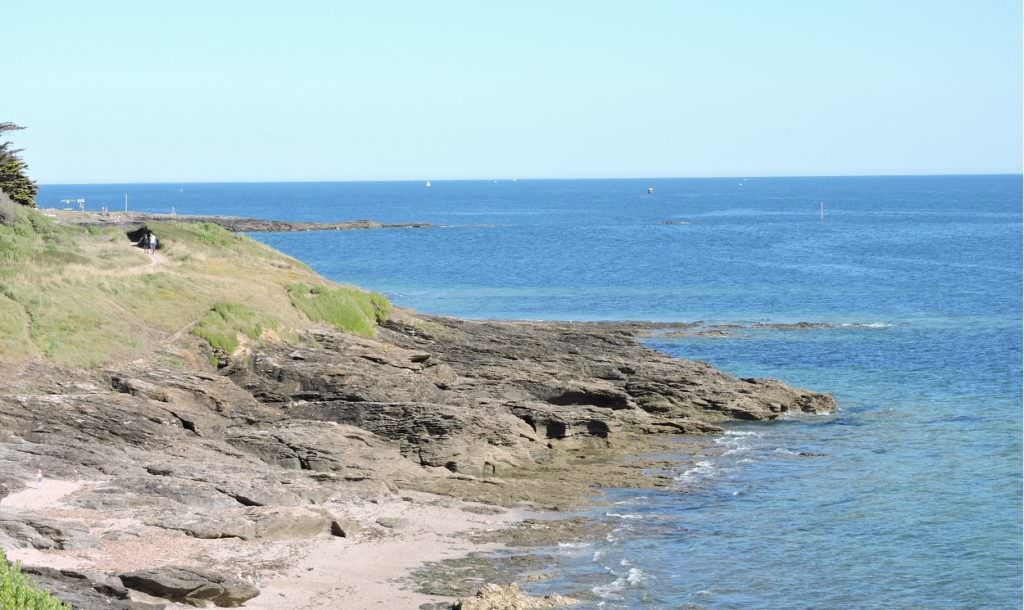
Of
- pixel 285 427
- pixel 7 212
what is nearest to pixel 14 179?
pixel 7 212

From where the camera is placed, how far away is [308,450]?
113 ft

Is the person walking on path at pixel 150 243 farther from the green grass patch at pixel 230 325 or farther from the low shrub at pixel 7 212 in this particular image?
the green grass patch at pixel 230 325

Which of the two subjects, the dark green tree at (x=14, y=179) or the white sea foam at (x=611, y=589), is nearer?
the white sea foam at (x=611, y=589)

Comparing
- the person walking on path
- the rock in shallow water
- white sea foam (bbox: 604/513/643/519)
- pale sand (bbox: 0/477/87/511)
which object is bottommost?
white sea foam (bbox: 604/513/643/519)

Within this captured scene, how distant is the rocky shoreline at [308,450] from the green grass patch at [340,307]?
1.24 m

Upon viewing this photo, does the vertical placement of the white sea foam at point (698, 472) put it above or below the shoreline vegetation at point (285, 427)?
below

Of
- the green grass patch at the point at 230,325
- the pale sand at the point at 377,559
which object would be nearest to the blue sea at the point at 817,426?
the pale sand at the point at 377,559

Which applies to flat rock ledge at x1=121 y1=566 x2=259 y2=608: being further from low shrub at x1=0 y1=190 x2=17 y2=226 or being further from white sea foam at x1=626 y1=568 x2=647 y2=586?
low shrub at x1=0 y1=190 x2=17 y2=226

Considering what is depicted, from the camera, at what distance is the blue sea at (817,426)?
28000 millimetres

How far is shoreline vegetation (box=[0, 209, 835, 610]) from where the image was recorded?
26.0 m

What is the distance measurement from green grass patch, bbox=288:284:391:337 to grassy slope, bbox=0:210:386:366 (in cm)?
10

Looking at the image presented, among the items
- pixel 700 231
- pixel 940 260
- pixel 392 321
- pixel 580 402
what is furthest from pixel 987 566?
pixel 700 231

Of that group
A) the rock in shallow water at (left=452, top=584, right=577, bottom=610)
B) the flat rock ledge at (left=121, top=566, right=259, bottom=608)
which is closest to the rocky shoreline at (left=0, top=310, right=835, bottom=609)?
the flat rock ledge at (left=121, top=566, right=259, bottom=608)

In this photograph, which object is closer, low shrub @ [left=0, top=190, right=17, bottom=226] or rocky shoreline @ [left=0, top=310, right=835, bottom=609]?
rocky shoreline @ [left=0, top=310, right=835, bottom=609]
